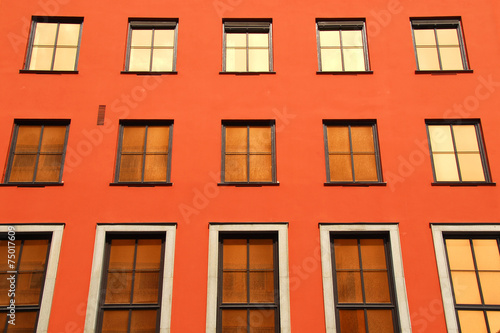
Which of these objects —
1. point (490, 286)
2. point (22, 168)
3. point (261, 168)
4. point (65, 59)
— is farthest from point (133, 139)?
point (490, 286)

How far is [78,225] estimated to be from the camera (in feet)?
35.9

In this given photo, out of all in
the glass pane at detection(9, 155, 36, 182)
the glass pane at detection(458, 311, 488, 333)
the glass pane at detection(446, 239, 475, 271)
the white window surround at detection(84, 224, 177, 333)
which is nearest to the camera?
the white window surround at detection(84, 224, 177, 333)

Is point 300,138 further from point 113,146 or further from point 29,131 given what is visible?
point 29,131

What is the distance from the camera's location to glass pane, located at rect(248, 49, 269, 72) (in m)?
13.1

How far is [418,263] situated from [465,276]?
1159mm

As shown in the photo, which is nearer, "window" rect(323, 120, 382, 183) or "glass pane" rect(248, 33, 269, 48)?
"window" rect(323, 120, 382, 183)

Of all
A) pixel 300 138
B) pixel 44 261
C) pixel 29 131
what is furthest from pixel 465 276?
pixel 29 131

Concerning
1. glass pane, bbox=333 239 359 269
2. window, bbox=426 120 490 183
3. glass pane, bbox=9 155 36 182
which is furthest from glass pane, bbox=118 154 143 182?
window, bbox=426 120 490 183

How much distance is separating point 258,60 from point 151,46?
3.19 metres

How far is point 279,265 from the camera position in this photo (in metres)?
10.6

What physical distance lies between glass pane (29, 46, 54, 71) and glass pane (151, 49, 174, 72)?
2973 mm

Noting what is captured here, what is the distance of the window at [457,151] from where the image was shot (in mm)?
11711

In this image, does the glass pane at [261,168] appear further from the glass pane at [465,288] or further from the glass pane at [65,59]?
the glass pane at [65,59]

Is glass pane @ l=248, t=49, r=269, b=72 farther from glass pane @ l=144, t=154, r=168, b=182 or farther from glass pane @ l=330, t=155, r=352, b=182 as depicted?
glass pane @ l=144, t=154, r=168, b=182
